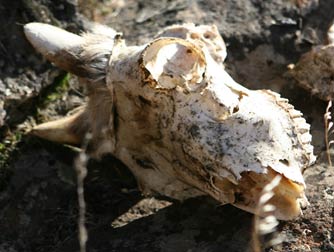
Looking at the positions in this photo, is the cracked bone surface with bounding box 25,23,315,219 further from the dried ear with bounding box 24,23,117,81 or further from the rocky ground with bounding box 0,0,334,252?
the rocky ground with bounding box 0,0,334,252

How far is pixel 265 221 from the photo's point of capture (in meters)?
2.81

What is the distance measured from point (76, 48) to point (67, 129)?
0.47m

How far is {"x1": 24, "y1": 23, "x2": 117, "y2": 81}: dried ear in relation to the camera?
3.41 m

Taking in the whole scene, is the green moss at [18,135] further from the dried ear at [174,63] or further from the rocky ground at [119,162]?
the dried ear at [174,63]

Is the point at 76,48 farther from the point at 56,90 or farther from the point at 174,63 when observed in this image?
the point at 56,90

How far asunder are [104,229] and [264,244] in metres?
0.79

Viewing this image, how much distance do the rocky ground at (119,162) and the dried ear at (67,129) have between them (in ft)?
0.31

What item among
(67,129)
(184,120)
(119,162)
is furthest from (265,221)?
(67,129)

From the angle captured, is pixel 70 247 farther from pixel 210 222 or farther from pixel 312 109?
pixel 312 109

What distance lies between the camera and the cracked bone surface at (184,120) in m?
3.01

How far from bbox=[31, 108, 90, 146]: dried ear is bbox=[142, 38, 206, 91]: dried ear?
23.1 inches

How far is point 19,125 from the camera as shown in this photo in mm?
4012

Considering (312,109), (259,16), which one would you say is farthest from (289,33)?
(312,109)

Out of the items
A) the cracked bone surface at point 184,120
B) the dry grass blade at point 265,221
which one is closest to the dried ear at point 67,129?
the cracked bone surface at point 184,120
